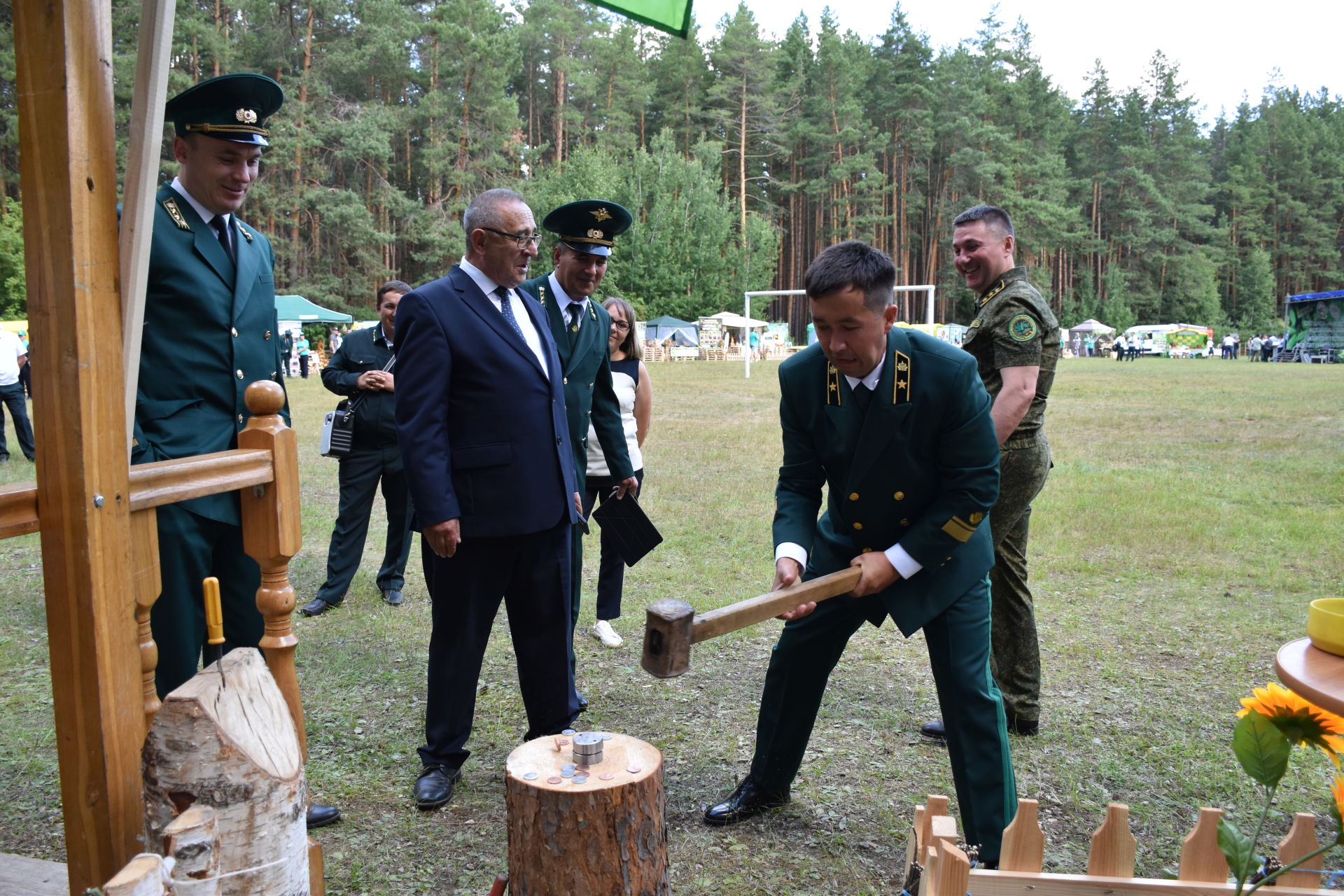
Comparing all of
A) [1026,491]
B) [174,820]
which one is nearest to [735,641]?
[1026,491]

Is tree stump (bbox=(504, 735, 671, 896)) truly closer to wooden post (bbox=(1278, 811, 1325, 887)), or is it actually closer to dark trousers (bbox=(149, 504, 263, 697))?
dark trousers (bbox=(149, 504, 263, 697))

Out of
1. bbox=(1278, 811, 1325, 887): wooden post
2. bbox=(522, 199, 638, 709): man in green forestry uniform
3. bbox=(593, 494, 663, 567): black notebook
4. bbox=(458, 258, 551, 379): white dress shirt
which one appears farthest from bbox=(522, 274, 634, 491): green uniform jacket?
bbox=(1278, 811, 1325, 887): wooden post

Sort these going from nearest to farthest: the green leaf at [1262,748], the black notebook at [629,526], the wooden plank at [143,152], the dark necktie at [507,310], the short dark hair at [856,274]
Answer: the green leaf at [1262,748]
the wooden plank at [143,152]
the short dark hair at [856,274]
the dark necktie at [507,310]
the black notebook at [629,526]

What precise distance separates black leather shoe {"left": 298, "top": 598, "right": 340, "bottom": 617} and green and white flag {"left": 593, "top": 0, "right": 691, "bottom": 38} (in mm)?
4299

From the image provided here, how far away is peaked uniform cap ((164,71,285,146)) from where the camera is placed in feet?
8.94

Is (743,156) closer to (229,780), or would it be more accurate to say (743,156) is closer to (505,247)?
(505,247)

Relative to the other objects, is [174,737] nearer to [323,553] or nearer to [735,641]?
[735,641]

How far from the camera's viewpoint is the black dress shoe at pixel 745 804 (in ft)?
10.6

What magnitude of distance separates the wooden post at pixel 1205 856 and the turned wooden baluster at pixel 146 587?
7.64 feet

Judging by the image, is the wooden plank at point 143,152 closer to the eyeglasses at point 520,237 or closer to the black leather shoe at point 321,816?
the eyeglasses at point 520,237

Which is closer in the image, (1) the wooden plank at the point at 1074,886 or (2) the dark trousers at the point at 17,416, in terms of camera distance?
(1) the wooden plank at the point at 1074,886

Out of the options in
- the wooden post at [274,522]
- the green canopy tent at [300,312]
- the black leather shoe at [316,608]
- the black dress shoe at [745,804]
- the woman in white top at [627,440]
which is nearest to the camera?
the wooden post at [274,522]

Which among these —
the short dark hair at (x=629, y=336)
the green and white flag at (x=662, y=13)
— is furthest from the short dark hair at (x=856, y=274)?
the short dark hair at (x=629, y=336)

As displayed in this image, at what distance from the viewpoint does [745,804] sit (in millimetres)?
3270
